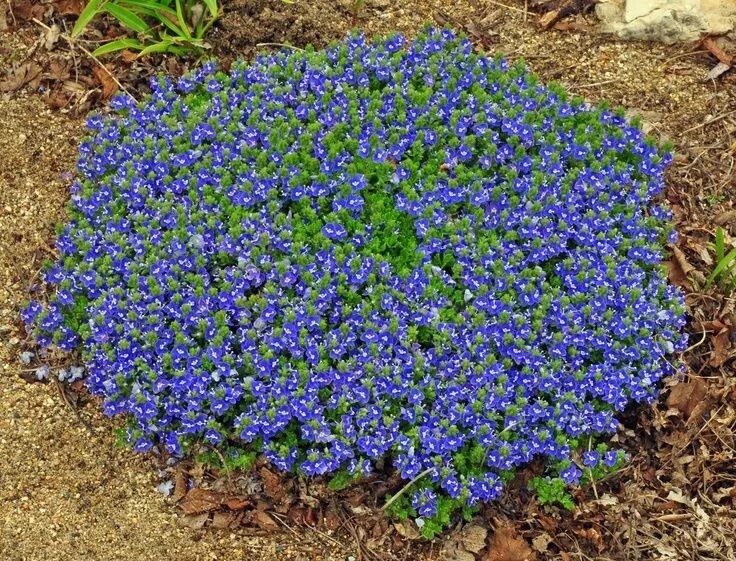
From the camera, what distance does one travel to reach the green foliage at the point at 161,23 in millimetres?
5402

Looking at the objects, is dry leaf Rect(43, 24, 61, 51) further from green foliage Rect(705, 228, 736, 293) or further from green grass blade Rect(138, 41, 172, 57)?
green foliage Rect(705, 228, 736, 293)

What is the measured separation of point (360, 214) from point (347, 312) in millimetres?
637

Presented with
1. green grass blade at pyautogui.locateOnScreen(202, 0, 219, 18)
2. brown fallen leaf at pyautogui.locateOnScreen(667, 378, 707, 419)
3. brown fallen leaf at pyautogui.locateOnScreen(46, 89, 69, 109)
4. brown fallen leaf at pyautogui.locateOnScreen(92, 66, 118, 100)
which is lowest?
brown fallen leaf at pyautogui.locateOnScreen(667, 378, 707, 419)

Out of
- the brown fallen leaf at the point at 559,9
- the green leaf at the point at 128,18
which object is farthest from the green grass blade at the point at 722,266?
the green leaf at the point at 128,18

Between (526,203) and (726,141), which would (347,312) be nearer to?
(526,203)

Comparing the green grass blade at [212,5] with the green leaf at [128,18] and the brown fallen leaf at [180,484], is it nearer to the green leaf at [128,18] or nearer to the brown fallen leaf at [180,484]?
the green leaf at [128,18]

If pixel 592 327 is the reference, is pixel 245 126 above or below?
above

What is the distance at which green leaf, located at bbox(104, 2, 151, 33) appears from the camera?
5.34 metres

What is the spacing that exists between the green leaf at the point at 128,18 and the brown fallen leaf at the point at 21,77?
673 mm

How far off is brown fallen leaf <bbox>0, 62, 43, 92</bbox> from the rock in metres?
4.09

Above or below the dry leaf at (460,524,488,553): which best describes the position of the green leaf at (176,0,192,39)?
above

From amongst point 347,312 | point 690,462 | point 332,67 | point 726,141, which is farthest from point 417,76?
point 690,462

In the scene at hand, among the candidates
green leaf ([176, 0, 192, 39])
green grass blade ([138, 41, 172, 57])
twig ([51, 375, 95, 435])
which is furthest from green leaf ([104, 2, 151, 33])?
twig ([51, 375, 95, 435])

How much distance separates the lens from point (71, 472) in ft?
13.9
